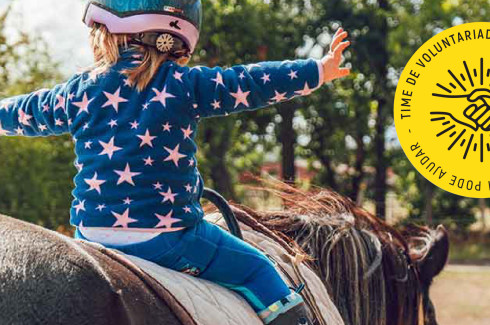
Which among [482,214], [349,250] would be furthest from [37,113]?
[482,214]

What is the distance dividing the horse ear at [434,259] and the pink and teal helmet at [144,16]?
1834 millimetres

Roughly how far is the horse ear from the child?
1424mm

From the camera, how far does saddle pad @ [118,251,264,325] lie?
2029mm

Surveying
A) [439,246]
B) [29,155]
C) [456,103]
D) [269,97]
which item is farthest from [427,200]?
[269,97]

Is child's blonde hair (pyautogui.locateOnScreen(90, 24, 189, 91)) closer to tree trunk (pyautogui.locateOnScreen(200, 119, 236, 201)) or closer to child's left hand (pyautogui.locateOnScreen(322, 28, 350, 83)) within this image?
child's left hand (pyautogui.locateOnScreen(322, 28, 350, 83))

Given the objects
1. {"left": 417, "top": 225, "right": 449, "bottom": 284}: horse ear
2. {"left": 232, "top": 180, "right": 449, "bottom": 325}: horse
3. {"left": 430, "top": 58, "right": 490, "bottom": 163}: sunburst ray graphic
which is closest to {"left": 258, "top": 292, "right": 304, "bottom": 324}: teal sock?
{"left": 232, "top": 180, "right": 449, "bottom": 325}: horse

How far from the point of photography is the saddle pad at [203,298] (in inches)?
79.9

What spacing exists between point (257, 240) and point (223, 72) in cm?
82

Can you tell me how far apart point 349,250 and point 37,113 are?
1.48 metres

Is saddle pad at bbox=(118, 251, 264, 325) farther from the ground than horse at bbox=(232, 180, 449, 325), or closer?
farther from the ground

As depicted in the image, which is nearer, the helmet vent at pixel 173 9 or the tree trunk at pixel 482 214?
the helmet vent at pixel 173 9

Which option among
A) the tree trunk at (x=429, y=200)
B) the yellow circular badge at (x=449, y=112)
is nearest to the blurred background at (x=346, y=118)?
the tree trunk at (x=429, y=200)

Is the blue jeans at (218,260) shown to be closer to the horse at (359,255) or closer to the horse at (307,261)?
the horse at (307,261)

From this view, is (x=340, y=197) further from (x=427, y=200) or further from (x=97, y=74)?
(x=427, y=200)
